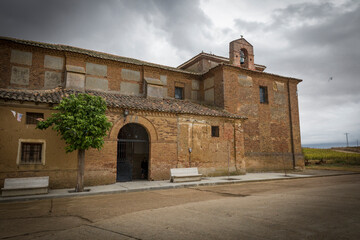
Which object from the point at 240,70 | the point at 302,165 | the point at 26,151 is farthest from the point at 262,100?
the point at 26,151

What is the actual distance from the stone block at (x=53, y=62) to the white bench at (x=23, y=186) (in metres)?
7.77

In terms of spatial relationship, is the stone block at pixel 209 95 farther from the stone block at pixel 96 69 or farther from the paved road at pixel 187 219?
the paved road at pixel 187 219

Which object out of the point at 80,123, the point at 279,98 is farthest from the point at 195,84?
the point at 80,123

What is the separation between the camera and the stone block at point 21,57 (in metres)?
13.0

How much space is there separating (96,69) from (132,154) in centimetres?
618

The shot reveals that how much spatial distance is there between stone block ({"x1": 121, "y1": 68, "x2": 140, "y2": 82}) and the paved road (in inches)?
406

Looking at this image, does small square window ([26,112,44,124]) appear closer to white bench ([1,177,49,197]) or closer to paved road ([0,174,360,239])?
white bench ([1,177,49,197])

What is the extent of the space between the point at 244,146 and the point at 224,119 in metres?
3.17

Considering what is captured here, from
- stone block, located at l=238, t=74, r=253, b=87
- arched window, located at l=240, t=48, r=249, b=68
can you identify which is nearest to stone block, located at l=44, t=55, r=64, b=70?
stone block, located at l=238, t=74, r=253, b=87

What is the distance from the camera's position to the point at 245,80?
18656 millimetres

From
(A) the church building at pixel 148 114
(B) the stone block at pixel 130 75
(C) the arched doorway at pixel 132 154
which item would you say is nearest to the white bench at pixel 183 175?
(A) the church building at pixel 148 114

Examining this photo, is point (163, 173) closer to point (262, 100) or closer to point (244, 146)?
point (244, 146)

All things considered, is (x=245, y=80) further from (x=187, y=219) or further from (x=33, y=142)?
(x=187, y=219)

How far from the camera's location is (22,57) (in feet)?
43.3
